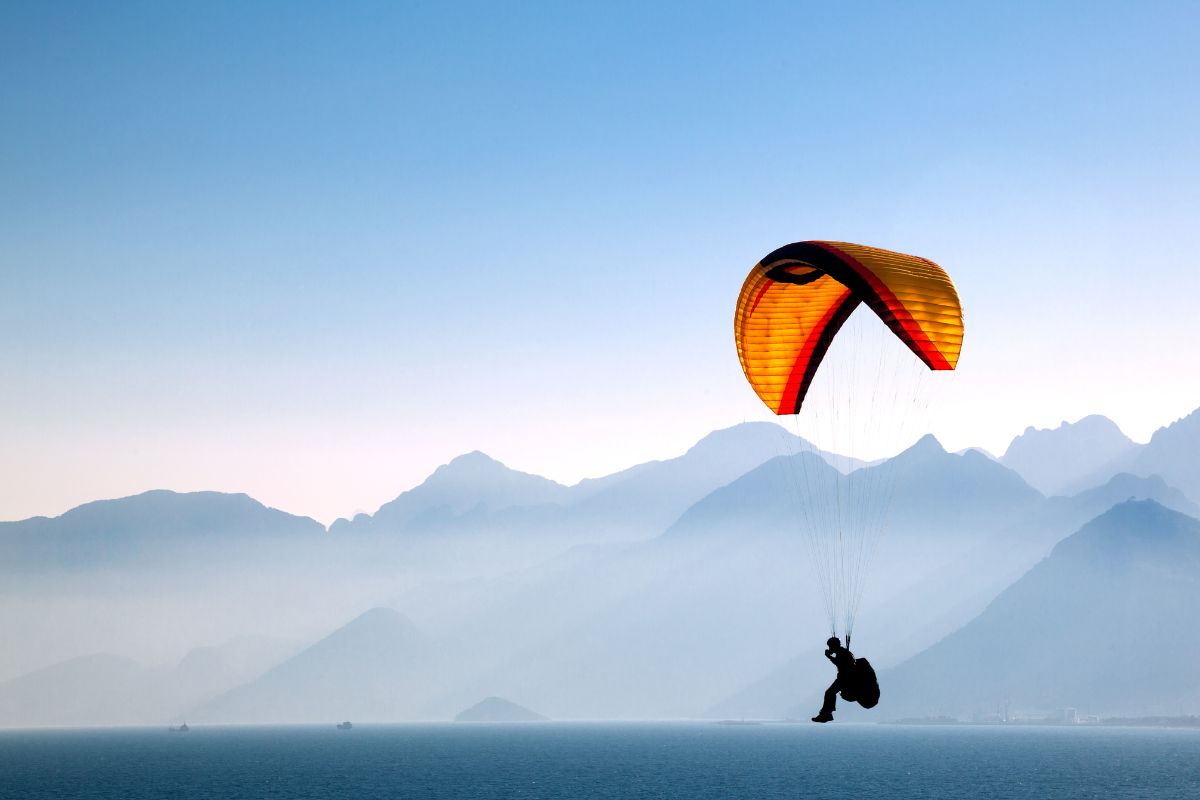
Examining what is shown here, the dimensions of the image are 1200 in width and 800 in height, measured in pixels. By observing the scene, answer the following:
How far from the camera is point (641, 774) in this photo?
166m

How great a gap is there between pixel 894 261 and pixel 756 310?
5.26m

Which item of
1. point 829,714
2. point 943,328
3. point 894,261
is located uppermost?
point 894,261

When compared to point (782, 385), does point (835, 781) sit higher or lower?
lower

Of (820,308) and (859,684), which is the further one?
(820,308)

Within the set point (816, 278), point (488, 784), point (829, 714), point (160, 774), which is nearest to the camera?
point (829, 714)

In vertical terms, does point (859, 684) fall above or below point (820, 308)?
below

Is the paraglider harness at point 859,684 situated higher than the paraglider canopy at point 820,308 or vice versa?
the paraglider canopy at point 820,308

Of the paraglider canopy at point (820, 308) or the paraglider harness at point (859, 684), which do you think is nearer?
the paraglider harness at point (859, 684)

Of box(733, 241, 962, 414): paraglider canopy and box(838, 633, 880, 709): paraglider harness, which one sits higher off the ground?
box(733, 241, 962, 414): paraglider canopy

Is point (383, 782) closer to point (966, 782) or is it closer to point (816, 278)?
point (966, 782)

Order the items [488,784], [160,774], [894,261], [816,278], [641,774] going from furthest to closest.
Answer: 1. [160,774]
2. [641,774]
3. [488,784]
4. [816,278]
5. [894,261]

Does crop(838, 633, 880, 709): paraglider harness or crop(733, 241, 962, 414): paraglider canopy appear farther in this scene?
crop(733, 241, 962, 414): paraglider canopy

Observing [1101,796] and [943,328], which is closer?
[943,328]

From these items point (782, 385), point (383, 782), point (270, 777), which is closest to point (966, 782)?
point (383, 782)
